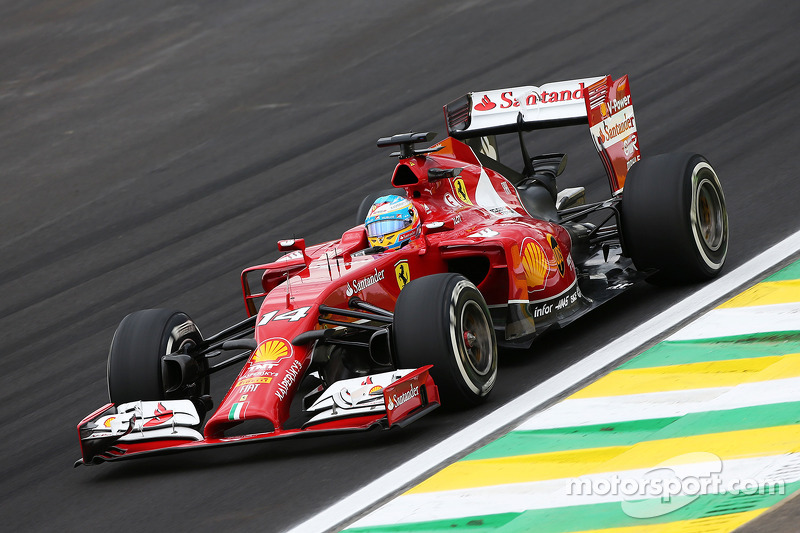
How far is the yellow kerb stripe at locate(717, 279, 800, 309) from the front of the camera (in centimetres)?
837

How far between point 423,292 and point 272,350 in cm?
101

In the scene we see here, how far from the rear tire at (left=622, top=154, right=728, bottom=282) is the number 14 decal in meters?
2.77

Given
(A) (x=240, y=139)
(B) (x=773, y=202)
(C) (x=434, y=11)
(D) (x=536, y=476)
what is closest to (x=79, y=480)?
(D) (x=536, y=476)

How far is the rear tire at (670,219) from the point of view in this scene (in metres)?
8.86

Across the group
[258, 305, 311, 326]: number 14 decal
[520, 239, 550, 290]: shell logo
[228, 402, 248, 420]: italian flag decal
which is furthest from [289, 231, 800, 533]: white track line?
[258, 305, 311, 326]: number 14 decal

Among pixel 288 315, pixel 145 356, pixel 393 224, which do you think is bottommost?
pixel 145 356

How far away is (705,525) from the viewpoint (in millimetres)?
5102

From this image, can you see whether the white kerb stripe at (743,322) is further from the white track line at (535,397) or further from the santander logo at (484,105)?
the santander logo at (484,105)

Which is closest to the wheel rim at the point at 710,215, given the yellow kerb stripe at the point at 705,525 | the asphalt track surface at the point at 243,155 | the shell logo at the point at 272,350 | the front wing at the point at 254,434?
the asphalt track surface at the point at 243,155

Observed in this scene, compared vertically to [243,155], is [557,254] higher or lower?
lower

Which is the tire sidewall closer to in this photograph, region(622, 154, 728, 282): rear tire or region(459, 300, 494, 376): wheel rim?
region(459, 300, 494, 376): wheel rim

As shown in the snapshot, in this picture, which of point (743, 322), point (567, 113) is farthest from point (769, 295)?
point (567, 113)

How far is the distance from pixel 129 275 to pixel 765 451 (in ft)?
29.0

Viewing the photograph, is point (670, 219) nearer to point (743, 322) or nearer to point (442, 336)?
point (743, 322)
